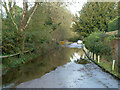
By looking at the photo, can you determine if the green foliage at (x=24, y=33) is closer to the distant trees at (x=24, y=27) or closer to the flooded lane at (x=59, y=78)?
the distant trees at (x=24, y=27)

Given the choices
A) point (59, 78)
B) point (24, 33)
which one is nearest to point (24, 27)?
point (24, 33)

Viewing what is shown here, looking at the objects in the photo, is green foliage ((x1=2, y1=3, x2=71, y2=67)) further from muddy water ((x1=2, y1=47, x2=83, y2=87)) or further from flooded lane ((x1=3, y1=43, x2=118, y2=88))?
flooded lane ((x1=3, y1=43, x2=118, y2=88))

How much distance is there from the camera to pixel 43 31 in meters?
22.0

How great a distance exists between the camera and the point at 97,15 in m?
32.0

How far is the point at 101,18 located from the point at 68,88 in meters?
A: 27.7

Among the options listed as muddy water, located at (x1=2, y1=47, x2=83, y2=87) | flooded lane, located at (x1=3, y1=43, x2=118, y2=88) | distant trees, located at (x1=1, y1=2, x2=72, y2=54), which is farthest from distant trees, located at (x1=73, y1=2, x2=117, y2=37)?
flooded lane, located at (x1=3, y1=43, x2=118, y2=88)

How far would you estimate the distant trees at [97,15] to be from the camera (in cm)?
3186

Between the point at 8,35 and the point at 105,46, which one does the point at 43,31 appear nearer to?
the point at 8,35

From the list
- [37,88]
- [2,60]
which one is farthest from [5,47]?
[37,88]

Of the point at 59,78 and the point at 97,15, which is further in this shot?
the point at 97,15

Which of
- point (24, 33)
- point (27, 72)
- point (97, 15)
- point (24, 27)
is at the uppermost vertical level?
point (97, 15)

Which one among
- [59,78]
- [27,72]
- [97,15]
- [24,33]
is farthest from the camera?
[97,15]

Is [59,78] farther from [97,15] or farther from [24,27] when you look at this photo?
[97,15]

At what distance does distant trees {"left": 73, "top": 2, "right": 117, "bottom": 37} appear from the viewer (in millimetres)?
31859
